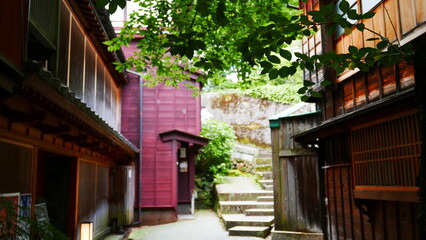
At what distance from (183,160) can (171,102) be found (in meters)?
2.94

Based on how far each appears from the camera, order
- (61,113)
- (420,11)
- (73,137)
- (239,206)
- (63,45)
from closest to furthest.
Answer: (61,113), (420,11), (73,137), (63,45), (239,206)

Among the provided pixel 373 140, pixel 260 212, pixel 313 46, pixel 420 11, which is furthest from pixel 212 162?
pixel 420 11

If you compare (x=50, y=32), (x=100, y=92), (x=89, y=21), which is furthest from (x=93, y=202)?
(x=50, y=32)

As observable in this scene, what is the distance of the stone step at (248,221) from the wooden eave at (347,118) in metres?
4.02

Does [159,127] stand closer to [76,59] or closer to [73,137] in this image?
[76,59]

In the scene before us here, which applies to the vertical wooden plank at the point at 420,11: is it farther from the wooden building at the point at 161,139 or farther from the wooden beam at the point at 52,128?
the wooden building at the point at 161,139

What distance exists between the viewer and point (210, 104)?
27.8 metres

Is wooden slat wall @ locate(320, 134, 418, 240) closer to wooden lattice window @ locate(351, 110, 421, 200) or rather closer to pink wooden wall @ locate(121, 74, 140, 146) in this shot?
wooden lattice window @ locate(351, 110, 421, 200)

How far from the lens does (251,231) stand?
12.6m

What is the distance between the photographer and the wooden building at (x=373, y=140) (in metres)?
6.17

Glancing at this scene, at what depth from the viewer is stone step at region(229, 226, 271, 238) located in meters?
12.5

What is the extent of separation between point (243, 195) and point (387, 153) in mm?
10860

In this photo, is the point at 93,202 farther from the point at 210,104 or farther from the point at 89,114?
the point at 210,104

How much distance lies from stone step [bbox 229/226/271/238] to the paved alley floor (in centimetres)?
23
